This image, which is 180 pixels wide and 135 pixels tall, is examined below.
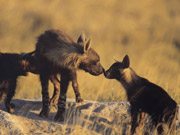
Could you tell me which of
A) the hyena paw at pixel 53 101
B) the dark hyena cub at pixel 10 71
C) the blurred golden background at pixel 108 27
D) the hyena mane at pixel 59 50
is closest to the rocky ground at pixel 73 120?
the hyena paw at pixel 53 101

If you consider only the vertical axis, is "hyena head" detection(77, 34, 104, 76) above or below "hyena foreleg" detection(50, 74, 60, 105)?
above

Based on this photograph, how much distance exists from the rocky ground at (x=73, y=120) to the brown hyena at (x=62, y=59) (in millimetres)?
339

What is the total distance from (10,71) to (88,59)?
65.6 inches

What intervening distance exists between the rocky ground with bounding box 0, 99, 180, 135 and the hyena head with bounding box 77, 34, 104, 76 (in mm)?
705

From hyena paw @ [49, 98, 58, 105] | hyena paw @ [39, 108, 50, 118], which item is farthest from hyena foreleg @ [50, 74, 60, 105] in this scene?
hyena paw @ [39, 108, 50, 118]

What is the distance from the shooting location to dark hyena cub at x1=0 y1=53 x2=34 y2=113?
7947 mm

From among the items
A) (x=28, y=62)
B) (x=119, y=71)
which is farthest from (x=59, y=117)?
(x=28, y=62)

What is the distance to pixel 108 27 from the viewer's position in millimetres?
20812

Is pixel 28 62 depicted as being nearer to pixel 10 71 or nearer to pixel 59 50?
pixel 10 71

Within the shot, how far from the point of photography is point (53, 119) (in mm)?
7387

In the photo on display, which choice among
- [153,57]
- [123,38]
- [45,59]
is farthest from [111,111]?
[123,38]

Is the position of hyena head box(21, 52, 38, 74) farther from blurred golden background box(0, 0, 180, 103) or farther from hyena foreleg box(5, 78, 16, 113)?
blurred golden background box(0, 0, 180, 103)

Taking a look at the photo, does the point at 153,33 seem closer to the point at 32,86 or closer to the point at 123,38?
the point at 123,38

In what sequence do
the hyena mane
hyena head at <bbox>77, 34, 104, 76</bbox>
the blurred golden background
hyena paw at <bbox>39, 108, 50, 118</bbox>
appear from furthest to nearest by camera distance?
1. the blurred golden background
2. hyena paw at <bbox>39, 108, 50, 118</bbox>
3. hyena head at <bbox>77, 34, 104, 76</bbox>
4. the hyena mane
